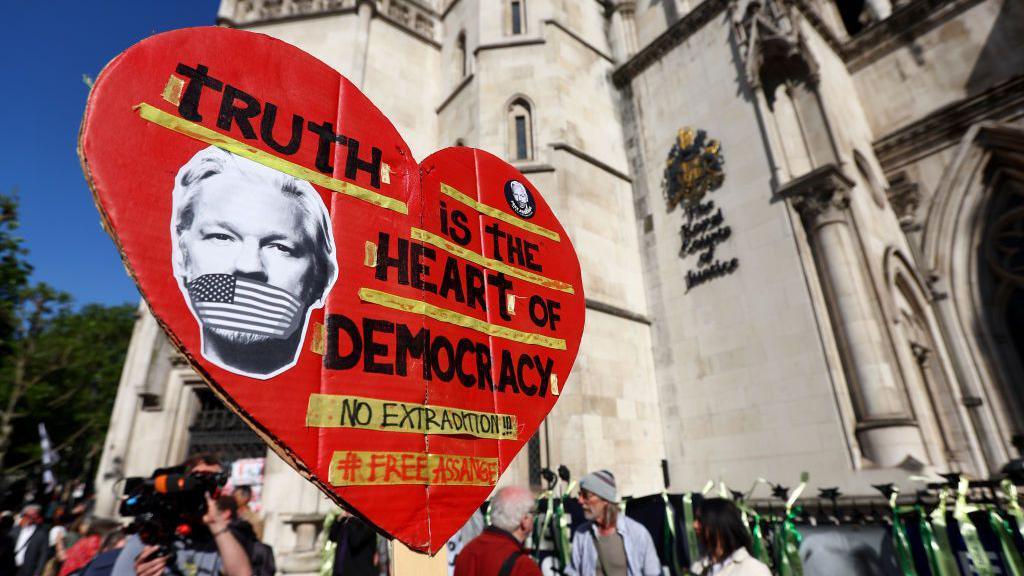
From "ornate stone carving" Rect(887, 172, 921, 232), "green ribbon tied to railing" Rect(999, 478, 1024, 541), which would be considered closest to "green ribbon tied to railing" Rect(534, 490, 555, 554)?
"green ribbon tied to railing" Rect(999, 478, 1024, 541)

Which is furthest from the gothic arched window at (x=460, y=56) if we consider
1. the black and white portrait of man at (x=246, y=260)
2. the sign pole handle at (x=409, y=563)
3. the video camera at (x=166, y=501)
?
the sign pole handle at (x=409, y=563)

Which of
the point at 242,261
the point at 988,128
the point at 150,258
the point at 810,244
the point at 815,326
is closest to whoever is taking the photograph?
the point at 150,258

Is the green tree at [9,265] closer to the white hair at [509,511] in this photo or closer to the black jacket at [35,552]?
the black jacket at [35,552]

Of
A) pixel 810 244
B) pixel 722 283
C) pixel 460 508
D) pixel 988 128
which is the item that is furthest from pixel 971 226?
pixel 460 508

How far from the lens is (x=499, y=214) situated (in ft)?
6.95

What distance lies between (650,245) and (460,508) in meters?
10.8

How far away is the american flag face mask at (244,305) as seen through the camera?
3.78ft

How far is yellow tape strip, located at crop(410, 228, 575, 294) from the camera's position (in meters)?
1.76

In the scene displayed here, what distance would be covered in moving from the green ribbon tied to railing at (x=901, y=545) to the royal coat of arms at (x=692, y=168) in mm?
7778

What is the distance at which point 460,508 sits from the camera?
1565 millimetres

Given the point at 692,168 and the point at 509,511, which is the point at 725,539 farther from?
the point at 692,168

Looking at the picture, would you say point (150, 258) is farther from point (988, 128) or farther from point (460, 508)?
point (988, 128)

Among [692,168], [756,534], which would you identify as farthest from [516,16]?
[756,534]

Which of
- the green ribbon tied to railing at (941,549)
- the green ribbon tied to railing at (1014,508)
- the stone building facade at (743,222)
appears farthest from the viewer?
the stone building facade at (743,222)
